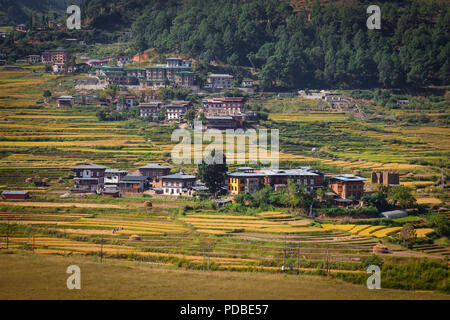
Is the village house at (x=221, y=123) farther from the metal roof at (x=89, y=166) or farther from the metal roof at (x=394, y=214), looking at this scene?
the metal roof at (x=394, y=214)

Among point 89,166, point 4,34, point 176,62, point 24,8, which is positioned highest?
point 24,8

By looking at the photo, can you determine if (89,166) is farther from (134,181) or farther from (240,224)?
(240,224)


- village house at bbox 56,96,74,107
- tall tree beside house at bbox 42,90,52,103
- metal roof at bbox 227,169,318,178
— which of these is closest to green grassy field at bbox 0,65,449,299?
tall tree beside house at bbox 42,90,52,103

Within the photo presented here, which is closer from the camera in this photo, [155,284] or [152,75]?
[155,284]

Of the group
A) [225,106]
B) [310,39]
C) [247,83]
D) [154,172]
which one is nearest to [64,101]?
[225,106]

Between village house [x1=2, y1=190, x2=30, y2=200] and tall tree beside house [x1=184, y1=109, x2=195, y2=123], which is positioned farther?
tall tree beside house [x1=184, y1=109, x2=195, y2=123]

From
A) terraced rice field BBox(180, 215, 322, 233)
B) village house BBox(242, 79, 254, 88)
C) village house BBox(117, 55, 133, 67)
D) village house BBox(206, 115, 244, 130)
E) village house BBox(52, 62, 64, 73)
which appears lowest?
terraced rice field BBox(180, 215, 322, 233)

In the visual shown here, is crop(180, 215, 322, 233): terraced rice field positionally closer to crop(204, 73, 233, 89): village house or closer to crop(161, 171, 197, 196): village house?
crop(161, 171, 197, 196): village house

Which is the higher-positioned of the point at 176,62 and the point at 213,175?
the point at 176,62
